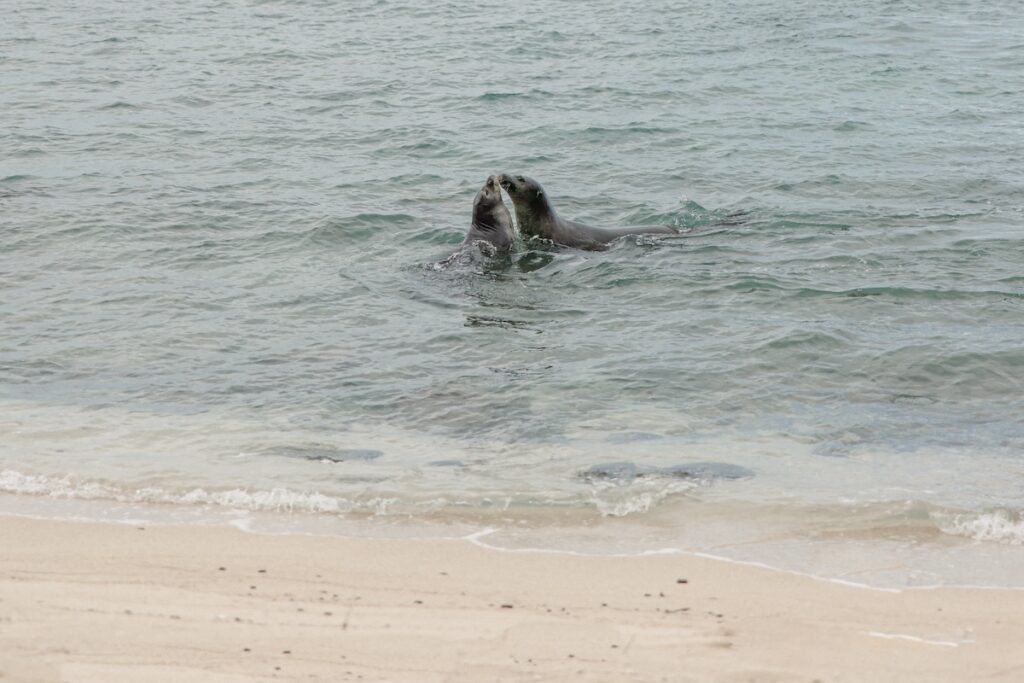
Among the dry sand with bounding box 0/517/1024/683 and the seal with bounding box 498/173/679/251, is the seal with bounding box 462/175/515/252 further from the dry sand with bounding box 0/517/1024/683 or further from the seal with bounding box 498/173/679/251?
the dry sand with bounding box 0/517/1024/683

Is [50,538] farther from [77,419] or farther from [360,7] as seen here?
[360,7]

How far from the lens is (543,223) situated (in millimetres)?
12000

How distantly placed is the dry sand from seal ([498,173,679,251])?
20.8 feet

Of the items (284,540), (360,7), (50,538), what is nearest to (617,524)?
(284,540)

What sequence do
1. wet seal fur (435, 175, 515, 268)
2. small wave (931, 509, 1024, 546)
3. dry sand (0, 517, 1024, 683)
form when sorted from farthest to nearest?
wet seal fur (435, 175, 515, 268)
small wave (931, 509, 1024, 546)
dry sand (0, 517, 1024, 683)

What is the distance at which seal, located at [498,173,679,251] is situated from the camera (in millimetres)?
11914

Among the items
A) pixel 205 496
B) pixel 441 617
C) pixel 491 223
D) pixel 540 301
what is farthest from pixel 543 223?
pixel 441 617

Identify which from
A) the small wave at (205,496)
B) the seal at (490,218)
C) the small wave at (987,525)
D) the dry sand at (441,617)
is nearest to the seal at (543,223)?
the seal at (490,218)

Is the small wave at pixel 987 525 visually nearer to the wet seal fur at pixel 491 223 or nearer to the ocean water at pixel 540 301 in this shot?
the ocean water at pixel 540 301

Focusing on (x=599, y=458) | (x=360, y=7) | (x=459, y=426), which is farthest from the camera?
(x=360, y=7)

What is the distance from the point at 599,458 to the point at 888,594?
6.90 ft

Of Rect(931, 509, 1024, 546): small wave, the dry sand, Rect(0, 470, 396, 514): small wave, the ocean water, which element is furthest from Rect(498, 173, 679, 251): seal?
the dry sand

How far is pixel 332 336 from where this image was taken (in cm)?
970

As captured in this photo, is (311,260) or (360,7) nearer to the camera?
(311,260)
